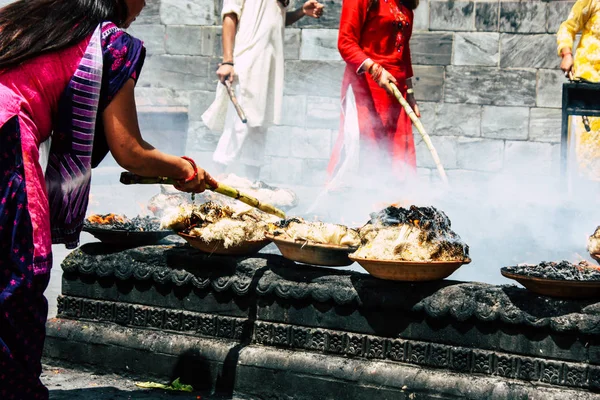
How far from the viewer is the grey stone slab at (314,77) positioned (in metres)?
12.6

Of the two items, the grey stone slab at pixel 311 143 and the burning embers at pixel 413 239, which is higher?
the grey stone slab at pixel 311 143

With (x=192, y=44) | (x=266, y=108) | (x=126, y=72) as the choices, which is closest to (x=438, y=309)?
(x=126, y=72)

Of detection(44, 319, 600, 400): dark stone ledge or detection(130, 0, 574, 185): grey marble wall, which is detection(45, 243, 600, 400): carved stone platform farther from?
detection(130, 0, 574, 185): grey marble wall

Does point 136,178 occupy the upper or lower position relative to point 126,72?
lower

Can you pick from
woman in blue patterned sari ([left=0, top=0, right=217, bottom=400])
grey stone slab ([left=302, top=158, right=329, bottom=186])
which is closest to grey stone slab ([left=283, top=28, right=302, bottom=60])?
grey stone slab ([left=302, top=158, right=329, bottom=186])

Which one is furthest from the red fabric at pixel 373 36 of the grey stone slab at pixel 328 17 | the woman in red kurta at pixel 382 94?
the grey stone slab at pixel 328 17

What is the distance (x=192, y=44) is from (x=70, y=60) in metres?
10.3

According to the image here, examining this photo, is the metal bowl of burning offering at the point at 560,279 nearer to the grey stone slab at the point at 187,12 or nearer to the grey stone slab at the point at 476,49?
the grey stone slab at the point at 476,49

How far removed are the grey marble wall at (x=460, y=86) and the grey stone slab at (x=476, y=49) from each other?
0.01 m

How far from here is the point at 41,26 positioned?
127 inches

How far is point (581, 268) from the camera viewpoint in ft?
13.7

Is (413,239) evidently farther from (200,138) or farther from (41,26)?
(200,138)

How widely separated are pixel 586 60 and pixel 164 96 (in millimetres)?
6982

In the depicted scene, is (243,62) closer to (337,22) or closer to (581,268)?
(337,22)
